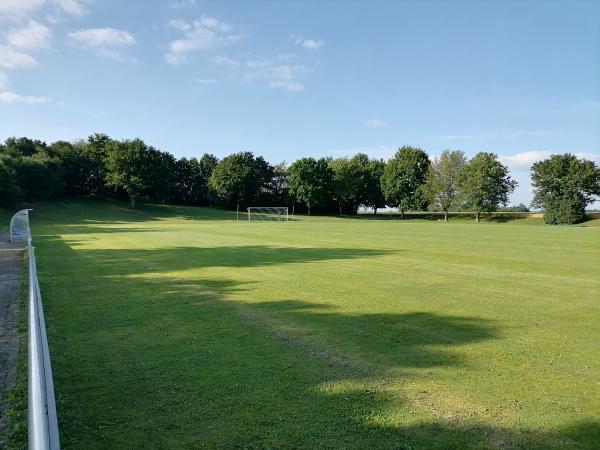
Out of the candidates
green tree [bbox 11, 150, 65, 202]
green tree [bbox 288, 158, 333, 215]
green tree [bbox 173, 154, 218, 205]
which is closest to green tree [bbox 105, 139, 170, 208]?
green tree [bbox 11, 150, 65, 202]

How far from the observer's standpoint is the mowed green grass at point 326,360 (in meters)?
4.25

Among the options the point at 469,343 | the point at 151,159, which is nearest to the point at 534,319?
the point at 469,343

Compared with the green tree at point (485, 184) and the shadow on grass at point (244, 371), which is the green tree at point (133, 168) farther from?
the shadow on grass at point (244, 371)

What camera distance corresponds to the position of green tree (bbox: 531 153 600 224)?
78250 mm

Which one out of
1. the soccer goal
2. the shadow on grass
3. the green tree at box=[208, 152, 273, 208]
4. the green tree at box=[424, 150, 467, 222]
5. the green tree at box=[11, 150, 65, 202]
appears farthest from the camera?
the green tree at box=[208, 152, 273, 208]

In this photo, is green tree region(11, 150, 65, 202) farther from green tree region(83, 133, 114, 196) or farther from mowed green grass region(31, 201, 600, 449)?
mowed green grass region(31, 201, 600, 449)

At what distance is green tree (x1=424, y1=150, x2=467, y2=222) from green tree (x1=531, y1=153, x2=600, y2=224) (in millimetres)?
15113

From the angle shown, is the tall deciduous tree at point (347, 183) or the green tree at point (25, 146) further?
the tall deciduous tree at point (347, 183)

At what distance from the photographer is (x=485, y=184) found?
84.9 meters

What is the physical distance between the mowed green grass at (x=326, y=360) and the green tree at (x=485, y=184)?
77.0m

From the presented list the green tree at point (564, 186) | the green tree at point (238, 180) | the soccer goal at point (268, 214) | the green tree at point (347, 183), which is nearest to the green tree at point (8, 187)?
the soccer goal at point (268, 214)

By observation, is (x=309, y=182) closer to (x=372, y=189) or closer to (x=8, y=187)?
(x=372, y=189)

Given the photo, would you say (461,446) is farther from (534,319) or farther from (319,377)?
(534,319)

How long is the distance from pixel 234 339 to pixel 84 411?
8.87ft
